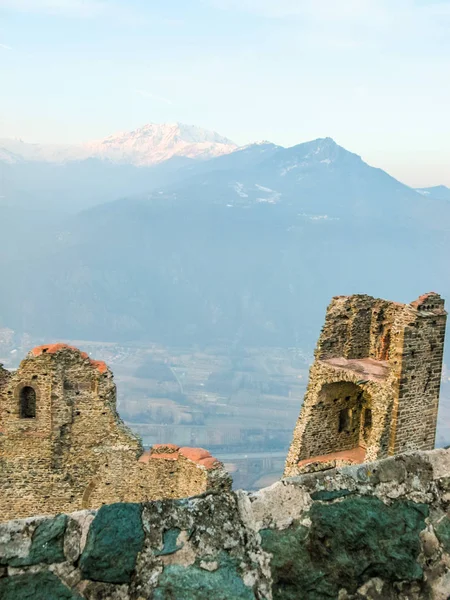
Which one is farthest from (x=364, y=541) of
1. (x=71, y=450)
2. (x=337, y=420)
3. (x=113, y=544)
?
(x=337, y=420)

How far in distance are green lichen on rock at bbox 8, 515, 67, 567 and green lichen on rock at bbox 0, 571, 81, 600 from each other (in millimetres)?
57

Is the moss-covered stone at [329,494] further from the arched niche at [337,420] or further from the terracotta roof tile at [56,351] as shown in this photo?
the arched niche at [337,420]

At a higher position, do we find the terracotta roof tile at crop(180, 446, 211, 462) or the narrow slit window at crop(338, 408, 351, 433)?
the narrow slit window at crop(338, 408, 351, 433)

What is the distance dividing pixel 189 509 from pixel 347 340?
559 inches

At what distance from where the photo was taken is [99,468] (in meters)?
13.6

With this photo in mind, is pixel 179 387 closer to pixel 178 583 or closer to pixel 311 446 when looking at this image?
pixel 311 446

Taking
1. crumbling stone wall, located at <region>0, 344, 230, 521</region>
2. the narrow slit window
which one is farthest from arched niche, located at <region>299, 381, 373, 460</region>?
crumbling stone wall, located at <region>0, 344, 230, 521</region>

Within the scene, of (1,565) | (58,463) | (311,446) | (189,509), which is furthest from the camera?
(311,446)

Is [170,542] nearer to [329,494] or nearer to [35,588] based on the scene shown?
[35,588]

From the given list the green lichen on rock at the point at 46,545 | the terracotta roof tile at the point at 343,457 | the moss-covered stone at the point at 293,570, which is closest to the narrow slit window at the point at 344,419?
the terracotta roof tile at the point at 343,457

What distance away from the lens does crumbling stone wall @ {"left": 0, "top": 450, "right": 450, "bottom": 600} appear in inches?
113

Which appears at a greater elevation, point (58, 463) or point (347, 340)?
point (347, 340)

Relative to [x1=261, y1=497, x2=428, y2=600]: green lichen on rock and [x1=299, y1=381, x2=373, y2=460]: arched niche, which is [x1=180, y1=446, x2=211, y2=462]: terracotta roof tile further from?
[x1=261, y1=497, x2=428, y2=600]: green lichen on rock

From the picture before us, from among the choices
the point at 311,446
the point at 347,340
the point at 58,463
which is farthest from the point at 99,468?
the point at 347,340
